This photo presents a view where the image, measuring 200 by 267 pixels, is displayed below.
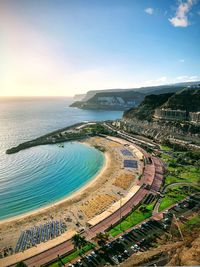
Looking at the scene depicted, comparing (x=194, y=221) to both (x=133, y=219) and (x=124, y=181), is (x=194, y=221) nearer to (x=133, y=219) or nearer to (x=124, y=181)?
(x=133, y=219)

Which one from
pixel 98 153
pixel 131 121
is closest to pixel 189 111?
pixel 131 121

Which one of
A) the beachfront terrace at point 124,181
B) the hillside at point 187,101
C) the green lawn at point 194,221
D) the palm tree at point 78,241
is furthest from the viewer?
the hillside at point 187,101

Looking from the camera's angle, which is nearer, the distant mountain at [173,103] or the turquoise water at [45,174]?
the turquoise water at [45,174]

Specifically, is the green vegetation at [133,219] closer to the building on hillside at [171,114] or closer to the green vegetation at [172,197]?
the green vegetation at [172,197]

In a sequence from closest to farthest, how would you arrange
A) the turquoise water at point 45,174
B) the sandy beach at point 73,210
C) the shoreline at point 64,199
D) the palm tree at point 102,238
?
the palm tree at point 102,238
the sandy beach at point 73,210
the shoreline at point 64,199
the turquoise water at point 45,174

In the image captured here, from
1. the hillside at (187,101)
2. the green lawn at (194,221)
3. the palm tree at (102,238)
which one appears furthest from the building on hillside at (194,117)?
the palm tree at (102,238)

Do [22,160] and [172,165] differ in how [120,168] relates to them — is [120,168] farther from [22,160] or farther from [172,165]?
[22,160]

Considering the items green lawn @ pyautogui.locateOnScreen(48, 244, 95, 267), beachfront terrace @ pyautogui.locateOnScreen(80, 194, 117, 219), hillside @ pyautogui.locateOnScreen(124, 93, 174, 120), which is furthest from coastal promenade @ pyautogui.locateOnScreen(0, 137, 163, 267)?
hillside @ pyautogui.locateOnScreen(124, 93, 174, 120)
